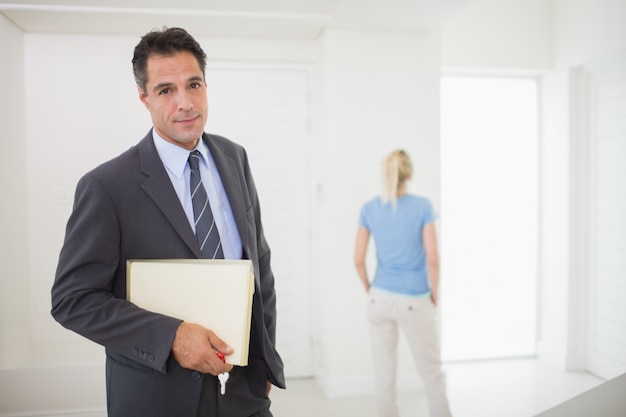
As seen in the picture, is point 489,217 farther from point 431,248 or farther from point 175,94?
point 175,94

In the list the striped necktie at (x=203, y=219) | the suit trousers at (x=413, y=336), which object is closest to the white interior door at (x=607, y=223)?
the suit trousers at (x=413, y=336)

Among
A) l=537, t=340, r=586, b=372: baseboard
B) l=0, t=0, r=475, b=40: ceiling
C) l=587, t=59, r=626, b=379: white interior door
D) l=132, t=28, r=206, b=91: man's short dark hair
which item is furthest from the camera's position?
l=537, t=340, r=586, b=372: baseboard

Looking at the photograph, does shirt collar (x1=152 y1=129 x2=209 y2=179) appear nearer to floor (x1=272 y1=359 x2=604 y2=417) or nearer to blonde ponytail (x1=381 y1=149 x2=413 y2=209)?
blonde ponytail (x1=381 y1=149 x2=413 y2=209)

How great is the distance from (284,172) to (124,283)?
229 cm

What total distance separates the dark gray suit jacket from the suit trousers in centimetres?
125

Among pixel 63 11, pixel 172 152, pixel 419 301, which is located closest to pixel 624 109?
pixel 419 301

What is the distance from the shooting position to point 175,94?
1150 millimetres

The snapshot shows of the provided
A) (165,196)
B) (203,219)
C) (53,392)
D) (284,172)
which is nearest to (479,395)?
(284,172)

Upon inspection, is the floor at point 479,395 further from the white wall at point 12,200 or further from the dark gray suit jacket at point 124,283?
the dark gray suit jacket at point 124,283

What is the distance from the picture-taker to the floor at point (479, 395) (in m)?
2.99

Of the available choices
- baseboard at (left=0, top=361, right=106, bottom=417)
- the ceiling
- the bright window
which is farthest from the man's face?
the bright window

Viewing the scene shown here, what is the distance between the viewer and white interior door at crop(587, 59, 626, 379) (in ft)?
10.3

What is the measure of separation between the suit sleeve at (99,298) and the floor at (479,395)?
2.07 m

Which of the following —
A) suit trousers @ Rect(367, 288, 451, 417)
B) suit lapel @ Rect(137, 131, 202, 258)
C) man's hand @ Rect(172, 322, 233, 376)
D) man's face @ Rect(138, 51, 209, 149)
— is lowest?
suit trousers @ Rect(367, 288, 451, 417)
